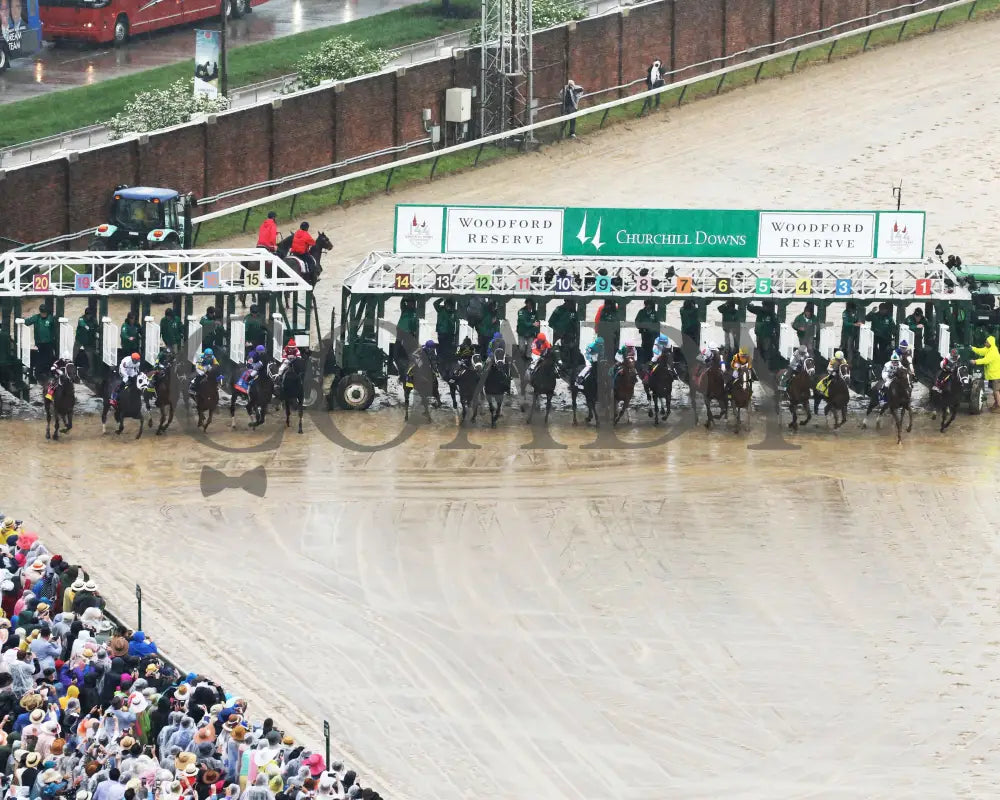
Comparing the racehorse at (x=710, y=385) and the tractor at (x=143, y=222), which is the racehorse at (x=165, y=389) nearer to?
the tractor at (x=143, y=222)

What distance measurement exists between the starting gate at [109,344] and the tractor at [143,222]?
17.4ft

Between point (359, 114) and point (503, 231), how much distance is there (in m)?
13.7

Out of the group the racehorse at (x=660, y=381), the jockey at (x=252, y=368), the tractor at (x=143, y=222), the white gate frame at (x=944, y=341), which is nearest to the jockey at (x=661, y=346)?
the racehorse at (x=660, y=381)

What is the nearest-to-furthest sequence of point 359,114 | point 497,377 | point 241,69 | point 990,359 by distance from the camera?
point 497,377, point 990,359, point 359,114, point 241,69

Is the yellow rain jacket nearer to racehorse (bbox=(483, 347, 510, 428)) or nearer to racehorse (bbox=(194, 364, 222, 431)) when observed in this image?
racehorse (bbox=(483, 347, 510, 428))

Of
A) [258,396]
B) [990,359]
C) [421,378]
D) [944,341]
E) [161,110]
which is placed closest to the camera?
[258,396]

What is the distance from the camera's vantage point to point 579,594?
967 inches

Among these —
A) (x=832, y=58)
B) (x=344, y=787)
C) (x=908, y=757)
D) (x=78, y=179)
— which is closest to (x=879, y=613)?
(x=908, y=757)

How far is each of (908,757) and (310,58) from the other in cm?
2783

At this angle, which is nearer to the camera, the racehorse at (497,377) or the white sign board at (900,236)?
the racehorse at (497,377)

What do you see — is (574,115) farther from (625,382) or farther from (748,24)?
(625,382)

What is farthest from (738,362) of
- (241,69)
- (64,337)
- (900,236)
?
(241,69)

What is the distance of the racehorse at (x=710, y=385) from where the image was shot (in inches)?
1201

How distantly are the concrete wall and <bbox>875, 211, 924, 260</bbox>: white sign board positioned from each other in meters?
15.4
